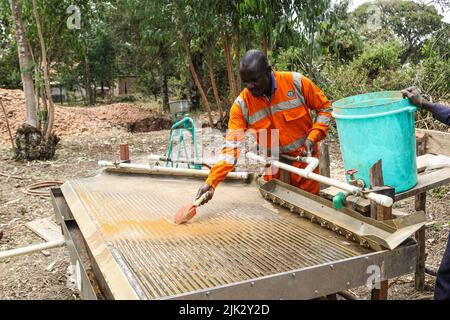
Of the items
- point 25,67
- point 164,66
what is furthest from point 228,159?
point 164,66

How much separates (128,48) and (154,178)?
16.9m

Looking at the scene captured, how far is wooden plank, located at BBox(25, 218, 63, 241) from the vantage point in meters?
4.82

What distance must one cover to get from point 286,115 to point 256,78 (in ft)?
1.47

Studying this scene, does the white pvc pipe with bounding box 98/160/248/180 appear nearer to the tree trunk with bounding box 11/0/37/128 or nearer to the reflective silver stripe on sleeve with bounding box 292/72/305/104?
the reflective silver stripe on sleeve with bounding box 292/72/305/104

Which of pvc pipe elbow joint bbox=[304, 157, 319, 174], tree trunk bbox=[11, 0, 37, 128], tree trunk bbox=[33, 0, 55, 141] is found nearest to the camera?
pvc pipe elbow joint bbox=[304, 157, 319, 174]

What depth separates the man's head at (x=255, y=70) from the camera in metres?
3.17

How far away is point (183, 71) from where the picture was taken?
16156mm

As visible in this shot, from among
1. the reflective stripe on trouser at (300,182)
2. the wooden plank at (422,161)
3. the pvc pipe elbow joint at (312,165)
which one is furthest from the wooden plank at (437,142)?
the pvc pipe elbow joint at (312,165)

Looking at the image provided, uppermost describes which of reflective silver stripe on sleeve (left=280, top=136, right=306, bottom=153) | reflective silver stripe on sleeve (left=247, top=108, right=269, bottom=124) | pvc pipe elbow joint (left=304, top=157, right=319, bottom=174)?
reflective silver stripe on sleeve (left=247, top=108, right=269, bottom=124)

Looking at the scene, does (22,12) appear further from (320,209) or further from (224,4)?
(320,209)

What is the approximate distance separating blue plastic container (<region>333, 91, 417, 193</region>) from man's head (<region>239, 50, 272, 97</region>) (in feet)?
2.81

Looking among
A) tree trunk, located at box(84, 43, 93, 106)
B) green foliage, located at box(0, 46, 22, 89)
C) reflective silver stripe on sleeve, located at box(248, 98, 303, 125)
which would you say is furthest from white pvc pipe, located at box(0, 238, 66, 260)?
tree trunk, located at box(84, 43, 93, 106)

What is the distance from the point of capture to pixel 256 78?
3.20 m
